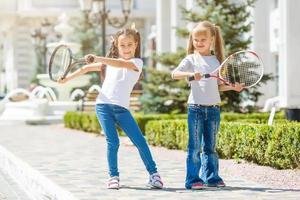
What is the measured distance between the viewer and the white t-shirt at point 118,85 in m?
8.66

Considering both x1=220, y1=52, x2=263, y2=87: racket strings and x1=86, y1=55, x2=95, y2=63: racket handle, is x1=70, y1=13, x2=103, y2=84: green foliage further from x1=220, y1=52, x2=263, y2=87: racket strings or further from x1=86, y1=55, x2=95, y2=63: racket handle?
x1=86, y1=55, x2=95, y2=63: racket handle

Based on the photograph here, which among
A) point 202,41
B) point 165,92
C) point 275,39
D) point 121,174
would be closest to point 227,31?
point 165,92

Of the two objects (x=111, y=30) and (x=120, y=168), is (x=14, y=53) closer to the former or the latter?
(x=111, y=30)

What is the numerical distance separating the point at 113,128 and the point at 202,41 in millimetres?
1241

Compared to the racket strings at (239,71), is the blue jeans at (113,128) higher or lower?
lower

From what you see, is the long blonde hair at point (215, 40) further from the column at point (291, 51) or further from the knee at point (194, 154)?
the column at point (291, 51)

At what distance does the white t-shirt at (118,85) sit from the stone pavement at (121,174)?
881 mm

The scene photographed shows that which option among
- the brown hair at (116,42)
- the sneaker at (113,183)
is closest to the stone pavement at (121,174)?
the sneaker at (113,183)

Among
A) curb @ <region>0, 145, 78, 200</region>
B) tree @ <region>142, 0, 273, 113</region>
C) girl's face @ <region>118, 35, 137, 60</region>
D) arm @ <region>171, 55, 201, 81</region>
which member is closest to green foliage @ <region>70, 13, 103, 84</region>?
tree @ <region>142, 0, 273, 113</region>

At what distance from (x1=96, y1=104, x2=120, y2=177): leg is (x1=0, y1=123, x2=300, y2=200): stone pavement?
0.25 meters

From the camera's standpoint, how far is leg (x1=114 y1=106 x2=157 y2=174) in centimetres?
870

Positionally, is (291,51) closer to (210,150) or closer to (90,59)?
(210,150)

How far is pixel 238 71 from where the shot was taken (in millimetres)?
8398

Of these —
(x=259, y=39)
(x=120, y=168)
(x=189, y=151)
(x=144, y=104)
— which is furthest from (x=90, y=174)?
(x=259, y=39)
